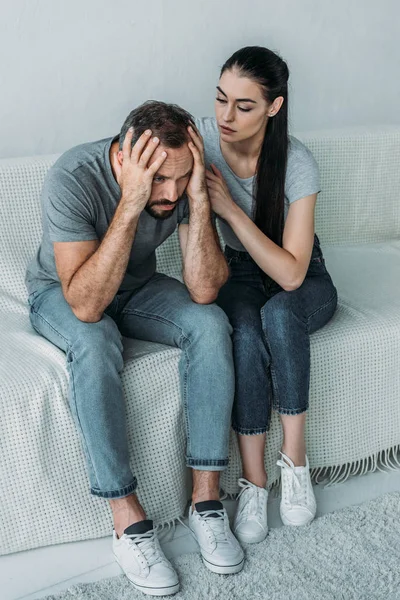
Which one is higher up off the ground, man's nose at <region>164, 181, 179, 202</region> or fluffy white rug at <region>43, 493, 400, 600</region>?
man's nose at <region>164, 181, 179, 202</region>

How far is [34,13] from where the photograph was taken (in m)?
2.35

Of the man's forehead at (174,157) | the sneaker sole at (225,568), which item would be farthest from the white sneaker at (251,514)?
the man's forehead at (174,157)

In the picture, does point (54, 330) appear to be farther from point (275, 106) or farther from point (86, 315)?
point (275, 106)

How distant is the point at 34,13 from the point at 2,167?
49 centimetres

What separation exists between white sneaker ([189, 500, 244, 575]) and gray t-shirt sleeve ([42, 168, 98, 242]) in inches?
25.2

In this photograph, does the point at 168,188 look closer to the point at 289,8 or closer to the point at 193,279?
the point at 193,279

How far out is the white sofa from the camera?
1806 millimetres

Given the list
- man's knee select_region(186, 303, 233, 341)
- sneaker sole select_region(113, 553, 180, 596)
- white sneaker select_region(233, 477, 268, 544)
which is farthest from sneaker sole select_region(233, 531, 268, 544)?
man's knee select_region(186, 303, 233, 341)

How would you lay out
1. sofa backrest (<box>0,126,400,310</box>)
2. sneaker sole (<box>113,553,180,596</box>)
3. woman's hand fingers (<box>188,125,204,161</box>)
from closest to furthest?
sneaker sole (<box>113,553,180,596</box>) < woman's hand fingers (<box>188,125,204,161</box>) < sofa backrest (<box>0,126,400,310</box>)

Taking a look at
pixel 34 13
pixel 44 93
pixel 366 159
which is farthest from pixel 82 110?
pixel 366 159

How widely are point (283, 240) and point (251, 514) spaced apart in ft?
2.09

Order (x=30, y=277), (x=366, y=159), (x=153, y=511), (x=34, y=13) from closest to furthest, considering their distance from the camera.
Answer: (x=153, y=511) → (x=30, y=277) → (x=34, y=13) → (x=366, y=159)

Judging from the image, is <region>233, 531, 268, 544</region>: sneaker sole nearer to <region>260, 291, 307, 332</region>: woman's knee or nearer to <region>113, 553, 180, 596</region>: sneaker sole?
<region>113, 553, 180, 596</region>: sneaker sole

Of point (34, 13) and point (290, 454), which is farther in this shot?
point (34, 13)
